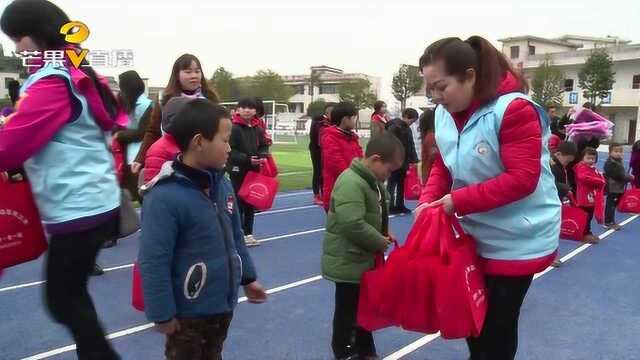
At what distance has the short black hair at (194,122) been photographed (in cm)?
215

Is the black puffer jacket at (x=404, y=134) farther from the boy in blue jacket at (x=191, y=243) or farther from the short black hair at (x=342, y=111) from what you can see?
the boy in blue jacket at (x=191, y=243)

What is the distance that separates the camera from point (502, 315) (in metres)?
2.25

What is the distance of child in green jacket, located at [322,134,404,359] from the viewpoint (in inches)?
119

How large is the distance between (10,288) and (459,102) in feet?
13.8

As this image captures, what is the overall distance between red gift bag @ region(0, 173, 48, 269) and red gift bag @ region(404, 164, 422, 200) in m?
7.34

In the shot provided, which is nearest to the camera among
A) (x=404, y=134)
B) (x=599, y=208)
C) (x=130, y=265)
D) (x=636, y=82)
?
(x=130, y=265)

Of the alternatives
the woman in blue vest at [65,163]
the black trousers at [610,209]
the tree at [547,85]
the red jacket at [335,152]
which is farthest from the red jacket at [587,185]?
the tree at [547,85]

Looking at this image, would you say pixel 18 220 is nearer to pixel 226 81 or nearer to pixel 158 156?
pixel 158 156

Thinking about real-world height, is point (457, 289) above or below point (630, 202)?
above

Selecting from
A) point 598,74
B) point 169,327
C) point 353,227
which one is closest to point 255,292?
point 169,327

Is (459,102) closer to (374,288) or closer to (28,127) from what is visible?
(374,288)

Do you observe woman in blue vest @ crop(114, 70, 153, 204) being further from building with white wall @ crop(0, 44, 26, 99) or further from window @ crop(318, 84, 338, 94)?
window @ crop(318, 84, 338, 94)

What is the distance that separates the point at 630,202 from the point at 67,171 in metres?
9.24

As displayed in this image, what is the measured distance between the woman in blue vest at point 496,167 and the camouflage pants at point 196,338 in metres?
1.03
